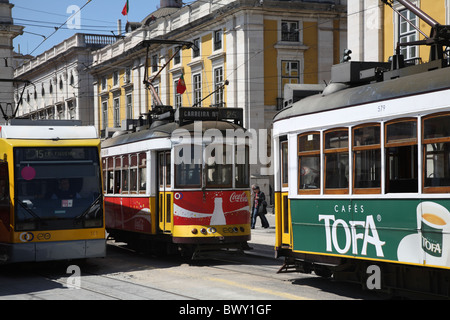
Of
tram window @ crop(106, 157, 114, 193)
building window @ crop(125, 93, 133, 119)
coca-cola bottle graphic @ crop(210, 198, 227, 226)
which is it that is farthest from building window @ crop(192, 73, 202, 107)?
coca-cola bottle graphic @ crop(210, 198, 227, 226)

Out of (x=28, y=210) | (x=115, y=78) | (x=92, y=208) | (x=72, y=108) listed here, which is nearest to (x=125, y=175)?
(x=92, y=208)

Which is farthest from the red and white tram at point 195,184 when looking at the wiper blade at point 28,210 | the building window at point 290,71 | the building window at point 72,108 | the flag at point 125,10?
the building window at point 72,108

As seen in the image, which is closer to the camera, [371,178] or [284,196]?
[371,178]

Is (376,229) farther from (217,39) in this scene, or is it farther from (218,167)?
(217,39)

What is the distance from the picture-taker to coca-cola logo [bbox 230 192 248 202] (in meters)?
15.4

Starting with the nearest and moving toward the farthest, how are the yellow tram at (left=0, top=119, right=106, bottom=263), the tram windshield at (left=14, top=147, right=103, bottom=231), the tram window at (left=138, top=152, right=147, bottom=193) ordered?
the yellow tram at (left=0, top=119, right=106, bottom=263)
the tram windshield at (left=14, top=147, right=103, bottom=231)
the tram window at (left=138, top=152, right=147, bottom=193)

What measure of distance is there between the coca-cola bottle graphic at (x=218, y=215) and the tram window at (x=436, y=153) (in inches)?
267

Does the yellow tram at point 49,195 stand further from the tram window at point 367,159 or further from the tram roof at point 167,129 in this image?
the tram window at point 367,159

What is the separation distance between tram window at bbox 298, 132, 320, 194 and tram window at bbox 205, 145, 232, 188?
398cm

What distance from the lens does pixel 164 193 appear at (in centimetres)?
1588

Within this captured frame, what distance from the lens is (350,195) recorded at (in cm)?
1026

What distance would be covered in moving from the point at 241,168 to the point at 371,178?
5916 millimetres

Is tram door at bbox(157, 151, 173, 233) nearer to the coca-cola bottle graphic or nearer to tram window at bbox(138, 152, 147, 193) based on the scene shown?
tram window at bbox(138, 152, 147, 193)
